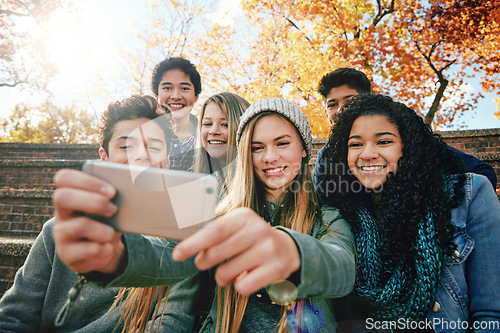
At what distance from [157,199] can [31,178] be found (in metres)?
4.39

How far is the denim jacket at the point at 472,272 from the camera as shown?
46.2 inches

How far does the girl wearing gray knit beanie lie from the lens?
55 centimetres

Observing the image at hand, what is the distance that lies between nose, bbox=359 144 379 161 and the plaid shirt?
199 centimetres

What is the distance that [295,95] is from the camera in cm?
827

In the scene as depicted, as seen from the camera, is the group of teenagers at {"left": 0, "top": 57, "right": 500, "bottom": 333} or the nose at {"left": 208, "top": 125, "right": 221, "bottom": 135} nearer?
the group of teenagers at {"left": 0, "top": 57, "right": 500, "bottom": 333}

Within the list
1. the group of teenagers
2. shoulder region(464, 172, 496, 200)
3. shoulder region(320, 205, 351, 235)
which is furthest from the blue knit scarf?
shoulder region(464, 172, 496, 200)

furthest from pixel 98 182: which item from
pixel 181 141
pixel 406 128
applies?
pixel 181 141

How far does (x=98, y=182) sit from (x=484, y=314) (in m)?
1.61

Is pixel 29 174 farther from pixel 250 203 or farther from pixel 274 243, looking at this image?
pixel 274 243

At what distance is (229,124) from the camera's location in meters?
2.48

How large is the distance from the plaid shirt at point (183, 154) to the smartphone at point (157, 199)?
7.55 ft

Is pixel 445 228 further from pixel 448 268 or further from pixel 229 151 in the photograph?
pixel 229 151

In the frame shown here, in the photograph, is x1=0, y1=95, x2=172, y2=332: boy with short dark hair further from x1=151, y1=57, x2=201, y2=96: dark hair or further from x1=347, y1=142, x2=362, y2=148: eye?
x1=151, y1=57, x2=201, y2=96: dark hair

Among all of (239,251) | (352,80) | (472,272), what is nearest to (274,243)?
(239,251)
